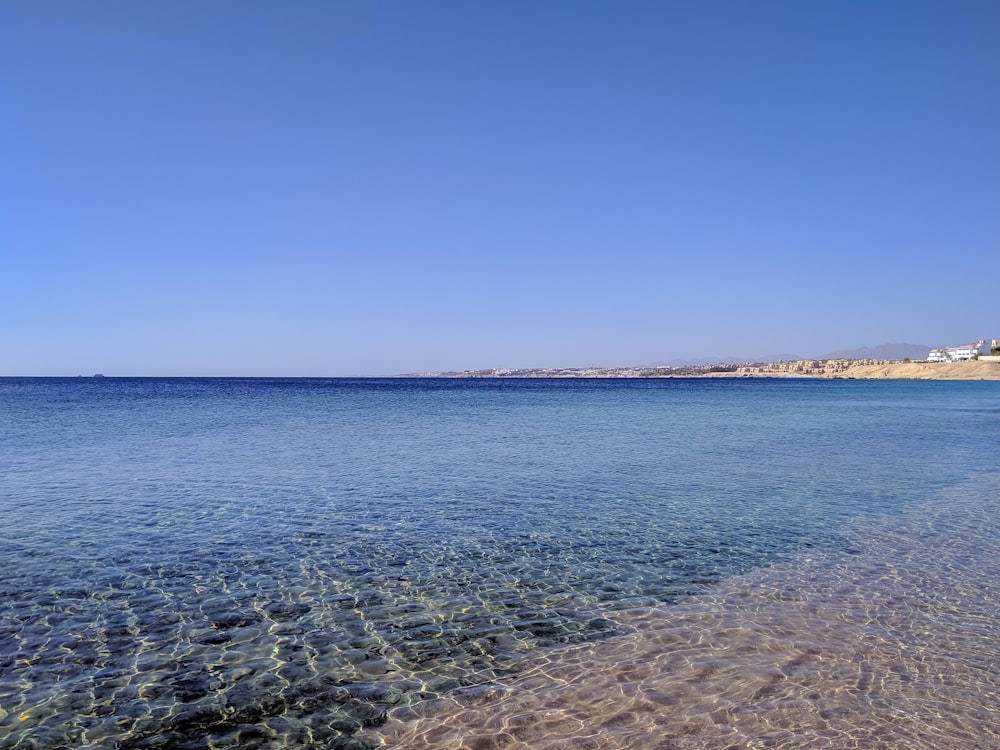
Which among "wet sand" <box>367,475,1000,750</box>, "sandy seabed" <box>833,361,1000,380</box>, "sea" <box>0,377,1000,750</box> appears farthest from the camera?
"sandy seabed" <box>833,361,1000,380</box>

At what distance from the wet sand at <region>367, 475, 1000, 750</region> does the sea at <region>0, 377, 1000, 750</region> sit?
0.12 feet

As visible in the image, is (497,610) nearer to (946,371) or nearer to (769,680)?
(769,680)

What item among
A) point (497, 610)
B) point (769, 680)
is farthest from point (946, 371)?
point (497, 610)

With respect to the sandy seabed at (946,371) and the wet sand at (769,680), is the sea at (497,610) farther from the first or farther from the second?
the sandy seabed at (946,371)

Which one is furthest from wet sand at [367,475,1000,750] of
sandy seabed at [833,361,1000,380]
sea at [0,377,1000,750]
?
sandy seabed at [833,361,1000,380]

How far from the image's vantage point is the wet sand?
5812mm

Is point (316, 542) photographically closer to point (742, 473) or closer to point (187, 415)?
point (742, 473)

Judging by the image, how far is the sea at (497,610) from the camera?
6055 millimetres

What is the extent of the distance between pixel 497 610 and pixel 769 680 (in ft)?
11.9

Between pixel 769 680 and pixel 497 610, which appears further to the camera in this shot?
pixel 497 610

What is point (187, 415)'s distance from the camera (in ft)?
157

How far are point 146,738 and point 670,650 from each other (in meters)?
5.62

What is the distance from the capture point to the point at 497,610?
8852 millimetres

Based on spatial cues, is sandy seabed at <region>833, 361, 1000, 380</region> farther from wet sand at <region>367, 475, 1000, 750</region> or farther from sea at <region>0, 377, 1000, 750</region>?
wet sand at <region>367, 475, 1000, 750</region>
